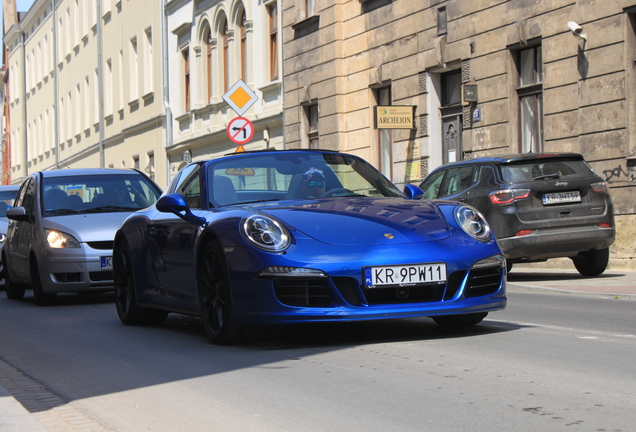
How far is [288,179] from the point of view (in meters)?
7.80

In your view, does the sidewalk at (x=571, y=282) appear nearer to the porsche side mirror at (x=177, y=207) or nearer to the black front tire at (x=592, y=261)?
the black front tire at (x=592, y=261)

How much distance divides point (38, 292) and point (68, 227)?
929 millimetres

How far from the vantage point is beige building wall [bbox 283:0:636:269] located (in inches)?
664

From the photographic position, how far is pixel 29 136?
72062 mm

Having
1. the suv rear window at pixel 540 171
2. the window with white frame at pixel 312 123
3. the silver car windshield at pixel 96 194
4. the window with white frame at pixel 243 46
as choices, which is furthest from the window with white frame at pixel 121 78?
the suv rear window at pixel 540 171

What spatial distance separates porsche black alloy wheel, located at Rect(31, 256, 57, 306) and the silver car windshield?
673 mm

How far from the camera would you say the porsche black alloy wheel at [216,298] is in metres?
6.97

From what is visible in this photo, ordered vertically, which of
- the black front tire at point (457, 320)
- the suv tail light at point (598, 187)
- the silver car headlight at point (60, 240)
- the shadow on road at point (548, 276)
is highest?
the suv tail light at point (598, 187)

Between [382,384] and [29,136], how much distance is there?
70.0 meters

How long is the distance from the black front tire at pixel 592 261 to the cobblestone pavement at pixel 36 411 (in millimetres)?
9386

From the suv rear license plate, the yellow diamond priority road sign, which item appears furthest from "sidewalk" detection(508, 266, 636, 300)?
the yellow diamond priority road sign

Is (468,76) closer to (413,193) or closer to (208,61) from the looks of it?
(413,193)

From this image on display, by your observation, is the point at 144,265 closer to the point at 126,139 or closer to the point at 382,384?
the point at 382,384

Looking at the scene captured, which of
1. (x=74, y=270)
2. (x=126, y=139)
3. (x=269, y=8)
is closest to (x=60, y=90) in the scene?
(x=126, y=139)
